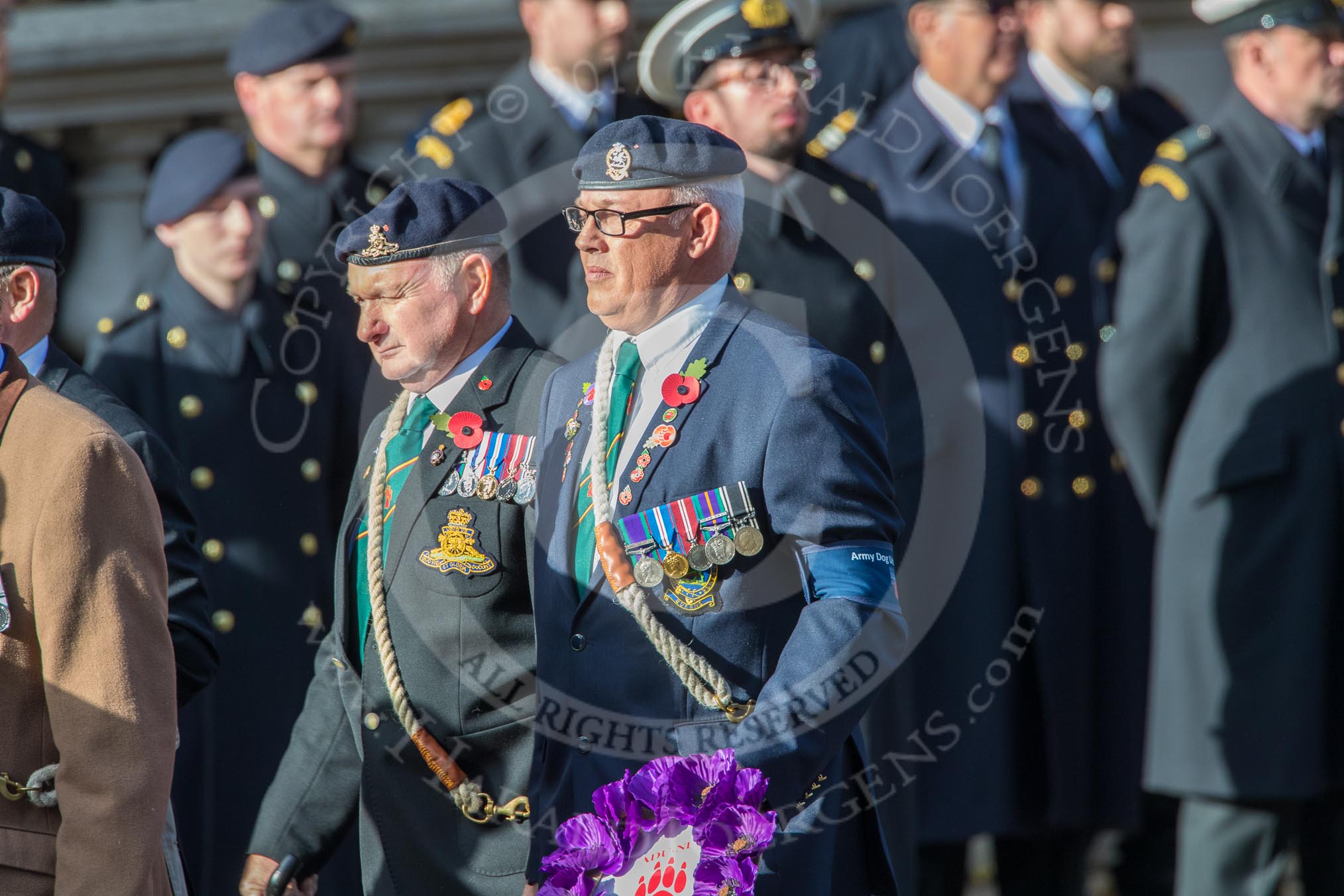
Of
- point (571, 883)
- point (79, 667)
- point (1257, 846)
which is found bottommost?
point (1257, 846)

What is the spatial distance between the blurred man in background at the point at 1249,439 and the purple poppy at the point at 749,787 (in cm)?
261

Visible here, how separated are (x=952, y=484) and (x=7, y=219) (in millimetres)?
2762

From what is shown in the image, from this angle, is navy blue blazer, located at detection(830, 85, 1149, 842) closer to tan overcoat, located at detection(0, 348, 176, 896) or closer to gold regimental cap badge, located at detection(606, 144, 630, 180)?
gold regimental cap badge, located at detection(606, 144, 630, 180)

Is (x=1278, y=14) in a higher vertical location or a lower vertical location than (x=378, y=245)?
higher

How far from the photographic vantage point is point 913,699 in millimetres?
5605

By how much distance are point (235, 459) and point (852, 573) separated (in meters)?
2.43

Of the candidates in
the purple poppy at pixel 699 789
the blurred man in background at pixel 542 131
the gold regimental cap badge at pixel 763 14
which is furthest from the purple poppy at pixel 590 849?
the gold regimental cap badge at pixel 763 14

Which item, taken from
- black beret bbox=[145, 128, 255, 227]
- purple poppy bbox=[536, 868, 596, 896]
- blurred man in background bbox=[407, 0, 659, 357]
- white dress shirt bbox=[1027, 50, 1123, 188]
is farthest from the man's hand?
white dress shirt bbox=[1027, 50, 1123, 188]

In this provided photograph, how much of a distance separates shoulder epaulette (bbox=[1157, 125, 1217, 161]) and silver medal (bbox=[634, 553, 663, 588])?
2.82m

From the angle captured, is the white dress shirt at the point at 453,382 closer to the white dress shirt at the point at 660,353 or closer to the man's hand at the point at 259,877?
the white dress shirt at the point at 660,353

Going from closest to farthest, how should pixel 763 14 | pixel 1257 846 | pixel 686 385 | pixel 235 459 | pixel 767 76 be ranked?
pixel 686 385
pixel 767 76
pixel 763 14
pixel 235 459
pixel 1257 846

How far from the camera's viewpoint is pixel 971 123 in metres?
5.86

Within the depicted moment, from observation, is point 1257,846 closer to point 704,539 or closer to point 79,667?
point 704,539

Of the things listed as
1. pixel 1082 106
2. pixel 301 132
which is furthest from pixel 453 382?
pixel 1082 106
